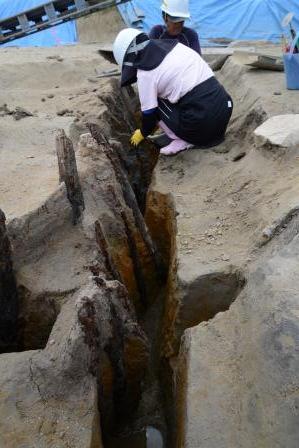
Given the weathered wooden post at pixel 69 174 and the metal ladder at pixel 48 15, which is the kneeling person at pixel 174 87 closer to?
the weathered wooden post at pixel 69 174

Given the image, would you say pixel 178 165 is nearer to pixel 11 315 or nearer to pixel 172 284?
pixel 172 284

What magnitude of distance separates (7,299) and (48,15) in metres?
6.36

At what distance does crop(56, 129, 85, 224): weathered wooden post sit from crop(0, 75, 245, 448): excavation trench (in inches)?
2.1

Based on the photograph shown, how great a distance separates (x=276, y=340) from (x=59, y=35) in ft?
31.9

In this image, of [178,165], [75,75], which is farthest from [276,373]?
[75,75]

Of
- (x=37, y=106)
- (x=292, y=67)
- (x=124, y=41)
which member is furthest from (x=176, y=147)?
(x=37, y=106)

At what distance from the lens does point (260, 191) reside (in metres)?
3.21

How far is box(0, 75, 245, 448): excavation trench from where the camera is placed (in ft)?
8.00

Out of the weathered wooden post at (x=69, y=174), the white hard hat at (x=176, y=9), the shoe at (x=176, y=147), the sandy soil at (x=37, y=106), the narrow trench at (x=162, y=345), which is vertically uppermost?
the white hard hat at (x=176, y=9)

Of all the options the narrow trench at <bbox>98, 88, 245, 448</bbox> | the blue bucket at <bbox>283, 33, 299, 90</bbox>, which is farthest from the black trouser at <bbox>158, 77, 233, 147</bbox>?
the blue bucket at <bbox>283, 33, 299, 90</bbox>

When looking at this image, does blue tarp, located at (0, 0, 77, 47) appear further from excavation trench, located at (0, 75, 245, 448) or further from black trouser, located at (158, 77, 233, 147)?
excavation trench, located at (0, 75, 245, 448)

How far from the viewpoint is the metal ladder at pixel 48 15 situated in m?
7.52

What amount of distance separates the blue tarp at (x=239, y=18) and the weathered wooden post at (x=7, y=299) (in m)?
7.39

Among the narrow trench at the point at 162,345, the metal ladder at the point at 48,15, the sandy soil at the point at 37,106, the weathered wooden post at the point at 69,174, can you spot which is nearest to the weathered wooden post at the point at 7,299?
the sandy soil at the point at 37,106
